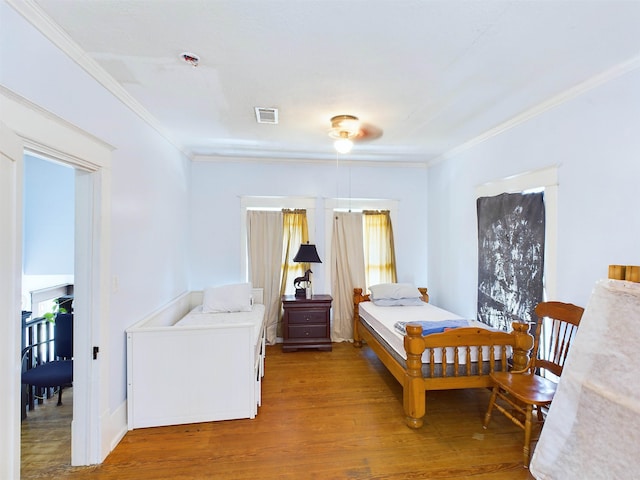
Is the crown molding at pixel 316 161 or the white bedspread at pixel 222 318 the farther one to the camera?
the crown molding at pixel 316 161

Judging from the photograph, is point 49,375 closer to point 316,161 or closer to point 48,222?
point 48,222

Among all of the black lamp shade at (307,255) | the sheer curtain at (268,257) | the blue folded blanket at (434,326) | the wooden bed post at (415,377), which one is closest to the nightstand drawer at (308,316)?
the sheer curtain at (268,257)

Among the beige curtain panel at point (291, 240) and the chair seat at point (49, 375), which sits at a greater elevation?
the beige curtain panel at point (291, 240)

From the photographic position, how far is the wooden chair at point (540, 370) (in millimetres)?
2020

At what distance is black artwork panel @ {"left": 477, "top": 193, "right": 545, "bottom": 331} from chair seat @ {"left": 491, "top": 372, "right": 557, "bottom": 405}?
628mm

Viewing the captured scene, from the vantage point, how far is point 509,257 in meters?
2.94

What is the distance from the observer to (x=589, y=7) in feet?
4.79

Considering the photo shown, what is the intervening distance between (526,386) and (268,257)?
3.23 m

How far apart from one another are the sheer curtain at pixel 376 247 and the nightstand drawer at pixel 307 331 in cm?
104

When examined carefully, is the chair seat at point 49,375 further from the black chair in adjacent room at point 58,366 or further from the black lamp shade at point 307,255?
the black lamp shade at point 307,255

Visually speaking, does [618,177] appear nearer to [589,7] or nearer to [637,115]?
[637,115]

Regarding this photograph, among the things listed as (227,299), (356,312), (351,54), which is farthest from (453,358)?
(227,299)

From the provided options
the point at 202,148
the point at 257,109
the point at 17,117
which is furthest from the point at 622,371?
the point at 202,148

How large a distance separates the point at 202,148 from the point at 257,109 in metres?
1.54
